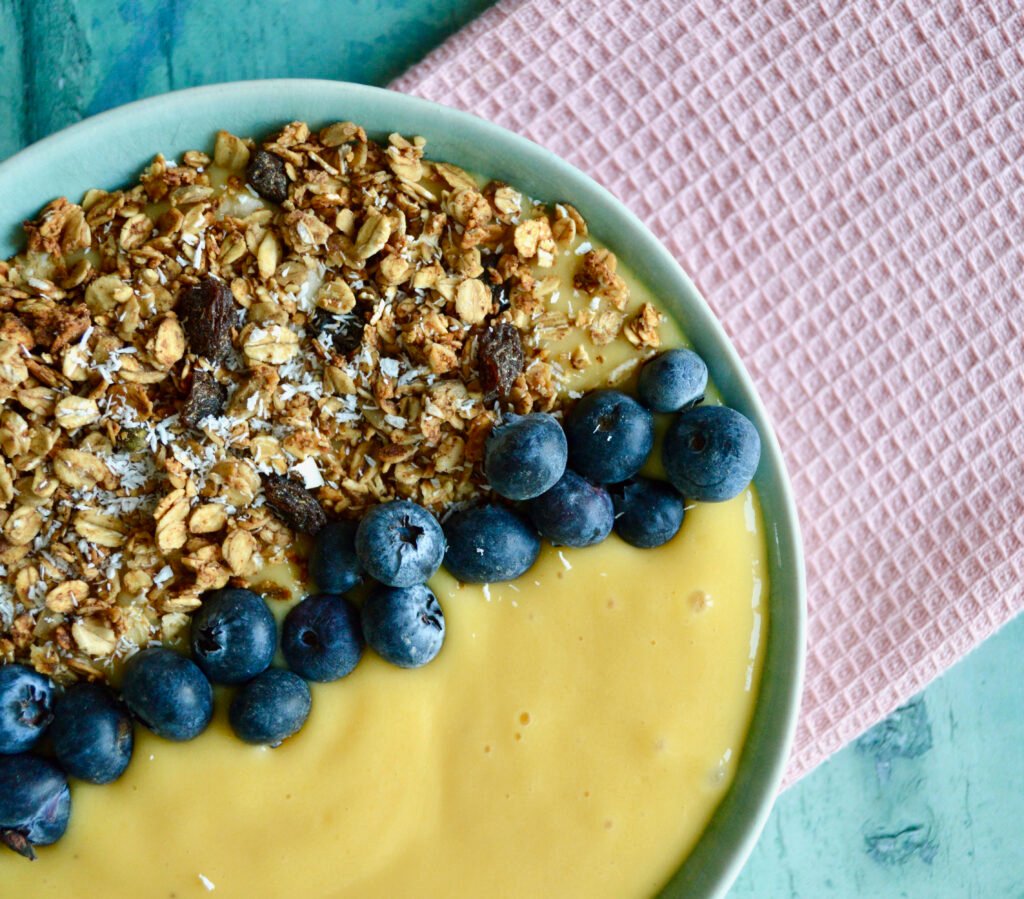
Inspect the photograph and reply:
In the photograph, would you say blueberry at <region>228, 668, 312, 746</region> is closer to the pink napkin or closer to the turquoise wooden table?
the pink napkin

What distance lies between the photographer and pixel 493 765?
1092 millimetres

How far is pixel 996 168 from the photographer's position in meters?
1.34

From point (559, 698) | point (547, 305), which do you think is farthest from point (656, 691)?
point (547, 305)

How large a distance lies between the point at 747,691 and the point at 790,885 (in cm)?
51

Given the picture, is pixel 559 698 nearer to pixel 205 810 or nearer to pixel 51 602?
pixel 205 810

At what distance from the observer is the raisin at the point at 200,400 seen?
1016 mm

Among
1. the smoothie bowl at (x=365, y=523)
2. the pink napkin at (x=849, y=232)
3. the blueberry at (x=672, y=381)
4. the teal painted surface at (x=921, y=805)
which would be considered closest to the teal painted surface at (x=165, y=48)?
the pink napkin at (x=849, y=232)

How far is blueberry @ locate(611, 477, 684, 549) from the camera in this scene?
3.57ft

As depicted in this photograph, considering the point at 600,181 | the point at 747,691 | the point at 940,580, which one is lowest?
the point at 940,580

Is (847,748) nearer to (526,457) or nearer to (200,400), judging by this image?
(526,457)

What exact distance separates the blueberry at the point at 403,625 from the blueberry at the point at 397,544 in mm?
19

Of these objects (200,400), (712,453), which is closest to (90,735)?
(200,400)

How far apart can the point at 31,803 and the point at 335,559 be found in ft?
1.20

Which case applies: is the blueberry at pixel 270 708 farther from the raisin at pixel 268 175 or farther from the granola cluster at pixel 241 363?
the raisin at pixel 268 175
